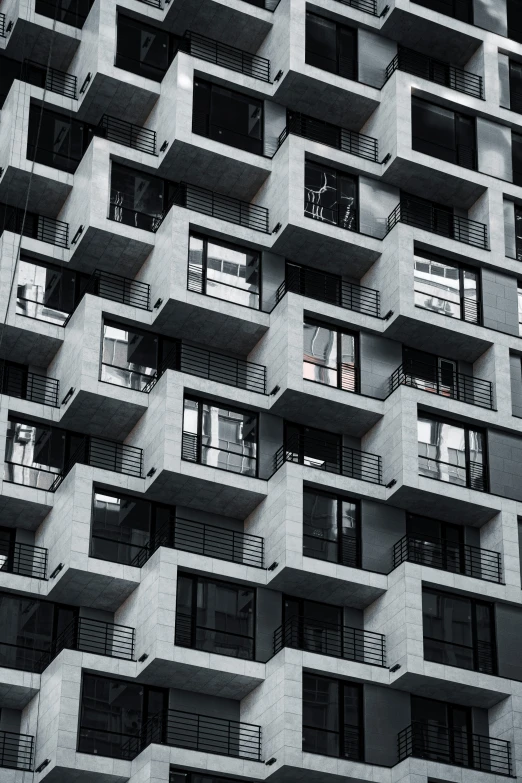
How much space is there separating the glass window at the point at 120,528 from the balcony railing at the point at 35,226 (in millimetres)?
11885

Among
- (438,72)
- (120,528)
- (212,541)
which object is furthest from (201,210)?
(120,528)

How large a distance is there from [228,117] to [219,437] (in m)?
14.8

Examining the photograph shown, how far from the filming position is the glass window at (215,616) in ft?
189

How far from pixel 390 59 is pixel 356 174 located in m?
6.68

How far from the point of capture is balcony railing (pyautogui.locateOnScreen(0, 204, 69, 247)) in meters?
65.6

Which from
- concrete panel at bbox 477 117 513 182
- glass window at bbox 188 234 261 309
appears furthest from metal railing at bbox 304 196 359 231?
concrete panel at bbox 477 117 513 182

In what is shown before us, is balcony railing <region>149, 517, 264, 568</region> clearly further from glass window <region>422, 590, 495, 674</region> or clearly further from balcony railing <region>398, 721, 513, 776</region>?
balcony railing <region>398, 721, 513, 776</region>

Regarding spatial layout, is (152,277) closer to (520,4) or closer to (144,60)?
(144,60)

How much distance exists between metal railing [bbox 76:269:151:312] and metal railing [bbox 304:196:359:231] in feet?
24.8

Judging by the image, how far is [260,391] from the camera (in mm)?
63031

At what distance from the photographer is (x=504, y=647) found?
59.5 metres

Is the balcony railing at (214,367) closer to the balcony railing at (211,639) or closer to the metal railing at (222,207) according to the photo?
the metal railing at (222,207)

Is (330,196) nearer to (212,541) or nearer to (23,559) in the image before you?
(212,541)

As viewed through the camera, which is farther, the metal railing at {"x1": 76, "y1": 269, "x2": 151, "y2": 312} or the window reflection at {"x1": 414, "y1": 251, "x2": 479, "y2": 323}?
the window reflection at {"x1": 414, "y1": 251, "x2": 479, "y2": 323}
